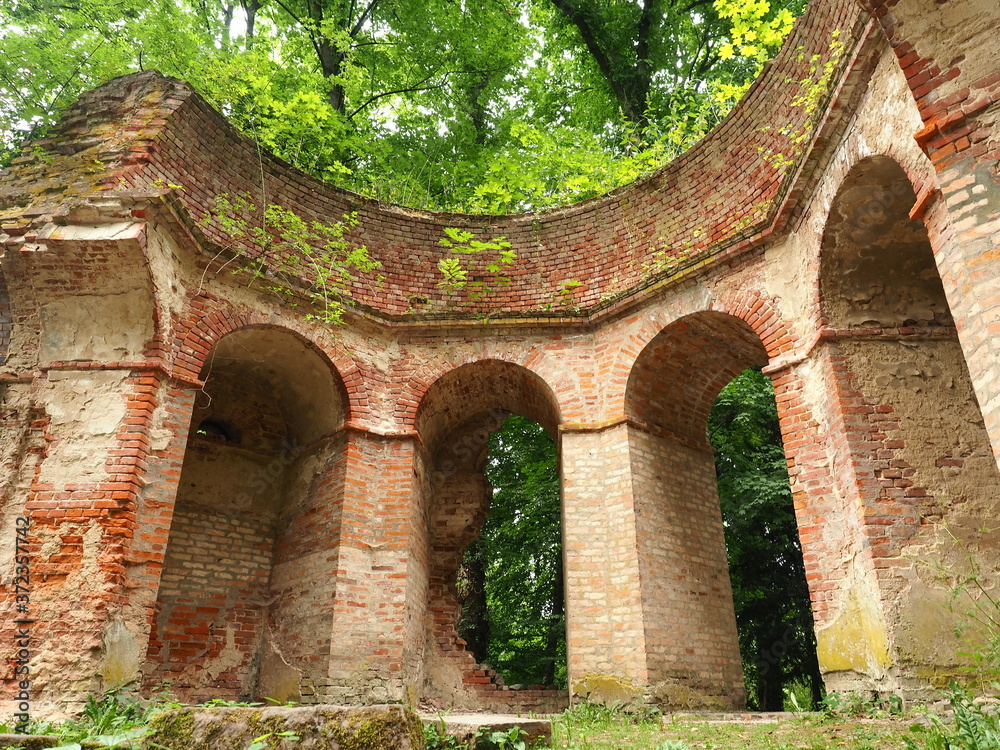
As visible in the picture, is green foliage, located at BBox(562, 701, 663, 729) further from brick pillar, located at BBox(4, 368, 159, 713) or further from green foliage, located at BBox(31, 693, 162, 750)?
brick pillar, located at BBox(4, 368, 159, 713)

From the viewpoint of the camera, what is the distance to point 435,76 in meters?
14.7

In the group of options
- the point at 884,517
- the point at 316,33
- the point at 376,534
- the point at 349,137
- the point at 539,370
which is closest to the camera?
the point at 884,517

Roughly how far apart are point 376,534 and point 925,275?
626 cm

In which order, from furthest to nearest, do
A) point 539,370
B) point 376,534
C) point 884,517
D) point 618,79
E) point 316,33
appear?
point 618,79 → point 316,33 → point 539,370 → point 376,534 → point 884,517

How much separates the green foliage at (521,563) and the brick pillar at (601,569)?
4053 millimetres

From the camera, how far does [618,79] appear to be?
595 inches

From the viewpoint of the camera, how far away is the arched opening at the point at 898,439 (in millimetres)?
5363

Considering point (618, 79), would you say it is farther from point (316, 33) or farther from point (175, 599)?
point (175, 599)

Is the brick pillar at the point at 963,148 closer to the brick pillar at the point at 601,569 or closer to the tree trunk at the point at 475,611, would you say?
the brick pillar at the point at 601,569

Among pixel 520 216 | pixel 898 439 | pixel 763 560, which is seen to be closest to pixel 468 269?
pixel 520 216

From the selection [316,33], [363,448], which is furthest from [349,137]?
[363,448]

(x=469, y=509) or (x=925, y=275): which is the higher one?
(x=925, y=275)

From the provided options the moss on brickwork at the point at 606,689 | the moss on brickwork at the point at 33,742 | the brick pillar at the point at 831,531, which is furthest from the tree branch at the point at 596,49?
the moss on brickwork at the point at 33,742

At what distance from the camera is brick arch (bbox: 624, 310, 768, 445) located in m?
7.98
